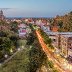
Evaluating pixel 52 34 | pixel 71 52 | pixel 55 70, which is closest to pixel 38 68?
pixel 55 70

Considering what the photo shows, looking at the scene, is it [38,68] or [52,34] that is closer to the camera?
[38,68]

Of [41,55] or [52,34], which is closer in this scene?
[41,55]

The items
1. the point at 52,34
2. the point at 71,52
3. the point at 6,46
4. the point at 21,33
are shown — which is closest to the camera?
the point at 71,52

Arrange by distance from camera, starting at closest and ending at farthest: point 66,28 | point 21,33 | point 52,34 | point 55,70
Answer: point 55,70, point 52,34, point 66,28, point 21,33

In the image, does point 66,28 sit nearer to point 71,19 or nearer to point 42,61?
point 71,19

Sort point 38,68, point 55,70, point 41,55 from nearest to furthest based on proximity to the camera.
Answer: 1. point 55,70
2. point 38,68
3. point 41,55

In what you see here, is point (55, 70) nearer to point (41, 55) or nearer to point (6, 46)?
point (41, 55)

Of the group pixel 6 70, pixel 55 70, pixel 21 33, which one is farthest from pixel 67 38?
pixel 21 33

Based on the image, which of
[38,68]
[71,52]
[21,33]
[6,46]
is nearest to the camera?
[38,68]

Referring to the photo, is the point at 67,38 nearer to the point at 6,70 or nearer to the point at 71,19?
the point at 6,70
